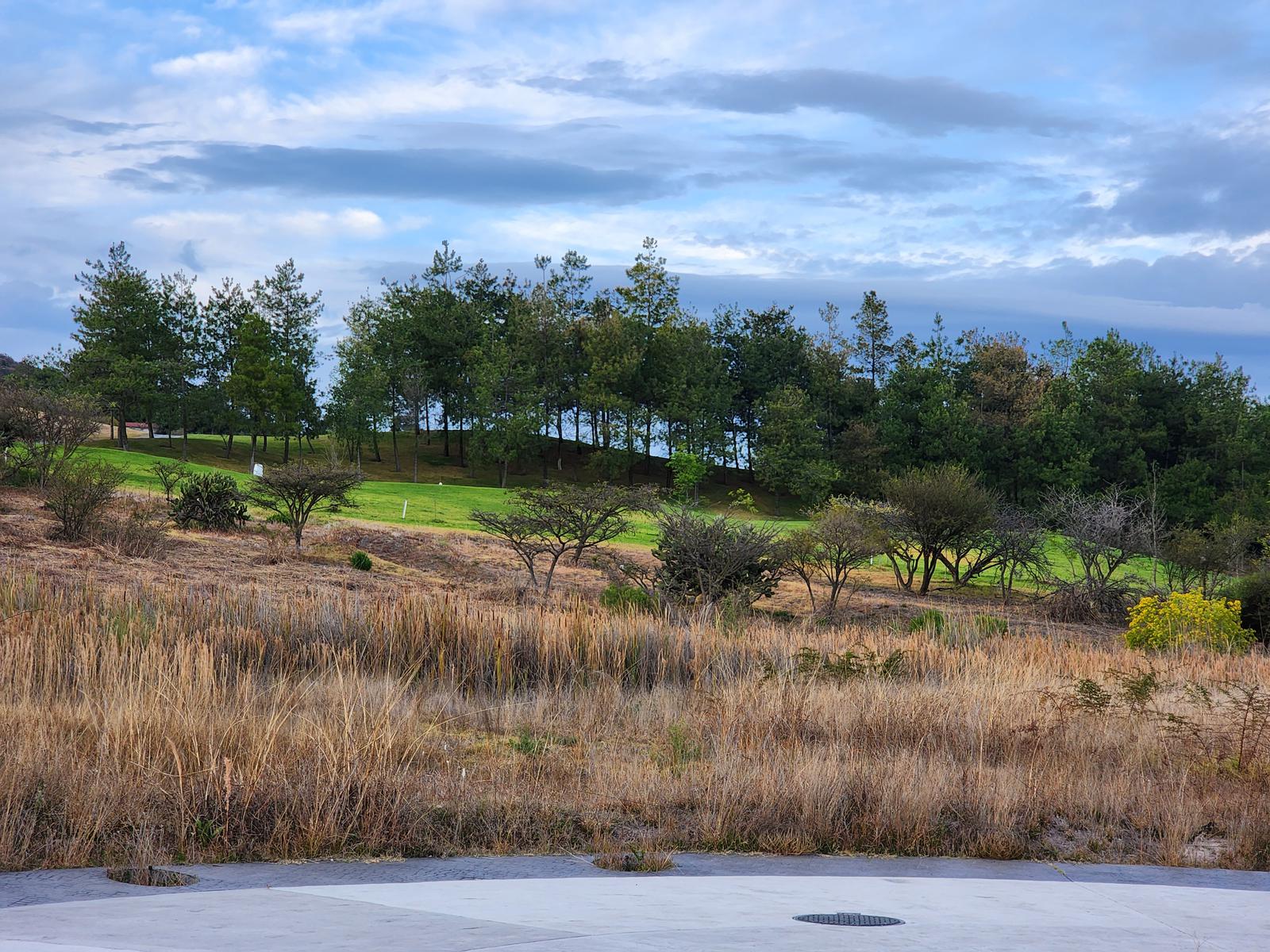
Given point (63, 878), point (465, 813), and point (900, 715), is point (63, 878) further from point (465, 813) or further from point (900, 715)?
point (900, 715)

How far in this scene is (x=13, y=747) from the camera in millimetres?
6848

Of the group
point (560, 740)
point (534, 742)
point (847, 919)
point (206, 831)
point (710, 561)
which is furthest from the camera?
point (710, 561)

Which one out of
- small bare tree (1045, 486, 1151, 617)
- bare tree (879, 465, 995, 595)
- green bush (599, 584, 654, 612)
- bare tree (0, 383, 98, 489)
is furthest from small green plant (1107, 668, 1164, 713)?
bare tree (0, 383, 98, 489)

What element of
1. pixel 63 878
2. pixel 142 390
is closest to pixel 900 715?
pixel 63 878

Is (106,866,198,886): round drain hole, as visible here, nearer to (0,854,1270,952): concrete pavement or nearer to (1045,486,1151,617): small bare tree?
(0,854,1270,952): concrete pavement

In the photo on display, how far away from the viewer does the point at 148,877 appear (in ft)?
17.4

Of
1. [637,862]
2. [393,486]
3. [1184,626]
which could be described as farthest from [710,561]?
[393,486]

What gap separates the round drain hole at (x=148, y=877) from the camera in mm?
5281

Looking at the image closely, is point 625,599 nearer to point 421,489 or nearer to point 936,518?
point 936,518

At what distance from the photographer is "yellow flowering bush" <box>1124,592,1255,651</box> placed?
709 inches

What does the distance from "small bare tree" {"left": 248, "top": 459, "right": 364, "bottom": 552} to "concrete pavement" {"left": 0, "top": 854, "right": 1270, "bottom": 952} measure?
20.3m

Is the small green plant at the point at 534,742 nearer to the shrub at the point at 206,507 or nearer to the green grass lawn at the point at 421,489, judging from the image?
the green grass lawn at the point at 421,489

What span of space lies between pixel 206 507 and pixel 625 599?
14577 millimetres

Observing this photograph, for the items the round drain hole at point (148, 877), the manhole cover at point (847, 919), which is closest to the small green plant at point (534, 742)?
the round drain hole at point (148, 877)
